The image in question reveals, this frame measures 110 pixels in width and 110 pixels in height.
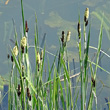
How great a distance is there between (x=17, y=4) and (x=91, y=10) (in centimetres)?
55

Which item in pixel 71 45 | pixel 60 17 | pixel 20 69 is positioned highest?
pixel 20 69

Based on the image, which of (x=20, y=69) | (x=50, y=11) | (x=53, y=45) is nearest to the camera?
(x=20, y=69)

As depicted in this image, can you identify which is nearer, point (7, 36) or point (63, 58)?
point (63, 58)

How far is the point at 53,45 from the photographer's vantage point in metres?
2.41

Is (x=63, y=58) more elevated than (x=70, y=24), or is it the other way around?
(x=63, y=58)

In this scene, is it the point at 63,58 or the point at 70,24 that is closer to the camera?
the point at 63,58

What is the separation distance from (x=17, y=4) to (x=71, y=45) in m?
0.52

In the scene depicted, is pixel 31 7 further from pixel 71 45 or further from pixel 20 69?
pixel 20 69

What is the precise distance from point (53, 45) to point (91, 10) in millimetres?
412

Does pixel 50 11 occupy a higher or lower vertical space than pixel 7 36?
higher

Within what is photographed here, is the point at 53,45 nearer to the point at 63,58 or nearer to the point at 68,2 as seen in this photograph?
the point at 68,2

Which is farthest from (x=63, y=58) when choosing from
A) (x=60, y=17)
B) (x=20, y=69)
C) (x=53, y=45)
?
(x=60, y=17)

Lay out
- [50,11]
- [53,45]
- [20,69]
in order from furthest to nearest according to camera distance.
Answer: [50,11] → [53,45] → [20,69]

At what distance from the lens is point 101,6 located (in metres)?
2.62
